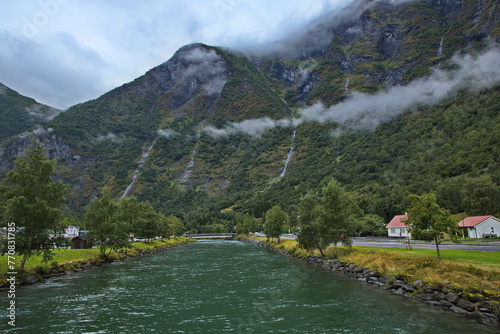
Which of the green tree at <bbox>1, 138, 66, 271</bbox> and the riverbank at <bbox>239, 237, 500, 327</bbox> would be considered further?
the green tree at <bbox>1, 138, 66, 271</bbox>

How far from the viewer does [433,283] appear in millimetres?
26906

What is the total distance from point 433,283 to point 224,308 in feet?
61.2

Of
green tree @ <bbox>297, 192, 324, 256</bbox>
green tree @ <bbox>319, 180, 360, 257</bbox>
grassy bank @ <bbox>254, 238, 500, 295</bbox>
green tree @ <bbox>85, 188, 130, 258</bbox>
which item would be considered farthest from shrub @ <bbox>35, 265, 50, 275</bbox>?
grassy bank @ <bbox>254, 238, 500, 295</bbox>

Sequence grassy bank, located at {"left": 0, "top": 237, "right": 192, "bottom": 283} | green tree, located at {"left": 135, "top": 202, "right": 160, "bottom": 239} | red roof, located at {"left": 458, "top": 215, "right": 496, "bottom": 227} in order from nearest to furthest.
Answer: grassy bank, located at {"left": 0, "top": 237, "right": 192, "bottom": 283} → red roof, located at {"left": 458, "top": 215, "right": 496, "bottom": 227} → green tree, located at {"left": 135, "top": 202, "right": 160, "bottom": 239}

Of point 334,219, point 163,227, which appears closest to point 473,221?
point 334,219

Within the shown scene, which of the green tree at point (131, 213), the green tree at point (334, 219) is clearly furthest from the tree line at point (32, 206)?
the green tree at point (131, 213)

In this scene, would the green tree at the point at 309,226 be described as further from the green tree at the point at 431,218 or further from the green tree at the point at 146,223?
the green tree at the point at 146,223

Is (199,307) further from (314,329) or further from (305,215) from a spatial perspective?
(305,215)

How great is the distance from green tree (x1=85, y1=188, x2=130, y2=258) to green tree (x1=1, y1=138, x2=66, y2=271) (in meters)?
21.8

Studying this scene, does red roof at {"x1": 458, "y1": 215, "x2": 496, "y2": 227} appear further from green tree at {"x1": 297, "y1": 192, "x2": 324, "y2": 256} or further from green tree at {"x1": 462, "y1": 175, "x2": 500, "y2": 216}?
green tree at {"x1": 297, "y1": 192, "x2": 324, "y2": 256}

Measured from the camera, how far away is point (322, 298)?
94.5 feet

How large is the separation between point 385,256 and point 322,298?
15171 millimetres

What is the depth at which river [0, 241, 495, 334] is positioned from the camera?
2056 cm

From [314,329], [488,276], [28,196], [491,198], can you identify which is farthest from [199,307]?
[491,198]
